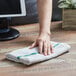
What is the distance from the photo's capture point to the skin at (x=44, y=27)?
1020 millimetres

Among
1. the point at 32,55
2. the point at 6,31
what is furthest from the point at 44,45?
the point at 6,31

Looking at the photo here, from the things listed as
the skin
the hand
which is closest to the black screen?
the skin

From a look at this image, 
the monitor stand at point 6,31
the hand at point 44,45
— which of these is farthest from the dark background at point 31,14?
the hand at point 44,45

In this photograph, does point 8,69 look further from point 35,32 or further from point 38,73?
point 35,32

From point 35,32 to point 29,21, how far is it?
5.0 inches

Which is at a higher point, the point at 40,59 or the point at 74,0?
the point at 74,0

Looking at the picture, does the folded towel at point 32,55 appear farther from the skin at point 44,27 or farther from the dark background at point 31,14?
the dark background at point 31,14

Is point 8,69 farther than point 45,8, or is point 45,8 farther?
point 45,8

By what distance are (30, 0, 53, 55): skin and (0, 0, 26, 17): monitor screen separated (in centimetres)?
10

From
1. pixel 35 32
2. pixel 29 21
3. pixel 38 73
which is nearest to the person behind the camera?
pixel 38 73

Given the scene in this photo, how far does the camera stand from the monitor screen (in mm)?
1214

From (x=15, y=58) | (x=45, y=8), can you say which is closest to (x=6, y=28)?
(x=45, y=8)

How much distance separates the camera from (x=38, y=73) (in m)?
0.87

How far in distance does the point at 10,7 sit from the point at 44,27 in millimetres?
217
